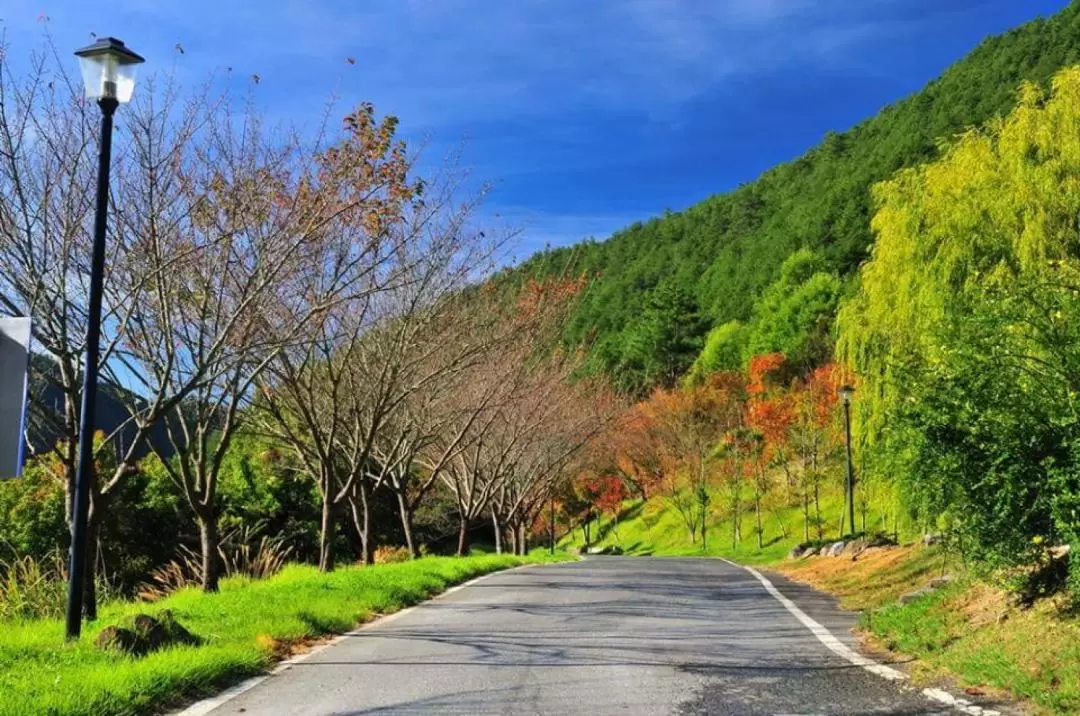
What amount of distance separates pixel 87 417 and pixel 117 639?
1682mm

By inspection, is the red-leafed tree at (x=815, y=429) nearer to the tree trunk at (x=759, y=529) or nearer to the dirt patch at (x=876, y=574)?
the tree trunk at (x=759, y=529)

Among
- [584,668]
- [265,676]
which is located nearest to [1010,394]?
[584,668]

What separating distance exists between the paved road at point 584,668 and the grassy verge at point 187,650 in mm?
393

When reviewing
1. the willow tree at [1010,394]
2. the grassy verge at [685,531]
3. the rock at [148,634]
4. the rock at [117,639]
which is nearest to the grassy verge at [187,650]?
the rock at [117,639]

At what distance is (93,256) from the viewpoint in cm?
728

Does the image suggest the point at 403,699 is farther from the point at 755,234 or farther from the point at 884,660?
the point at 755,234

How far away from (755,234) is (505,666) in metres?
99.0

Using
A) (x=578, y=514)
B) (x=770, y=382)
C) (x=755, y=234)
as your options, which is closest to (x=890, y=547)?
(x=770, y=382)

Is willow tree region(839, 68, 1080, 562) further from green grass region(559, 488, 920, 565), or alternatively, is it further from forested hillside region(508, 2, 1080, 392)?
forested hillside region(508, 2, 1080, 392)

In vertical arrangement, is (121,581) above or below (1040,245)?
below

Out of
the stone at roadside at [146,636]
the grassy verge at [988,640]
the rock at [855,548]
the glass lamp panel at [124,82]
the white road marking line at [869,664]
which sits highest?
the glass lamp panel at [124,82]

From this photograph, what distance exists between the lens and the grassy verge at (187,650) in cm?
538

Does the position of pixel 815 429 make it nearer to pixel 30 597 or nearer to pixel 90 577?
pixel 90 577

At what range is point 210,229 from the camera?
37.3 ft
